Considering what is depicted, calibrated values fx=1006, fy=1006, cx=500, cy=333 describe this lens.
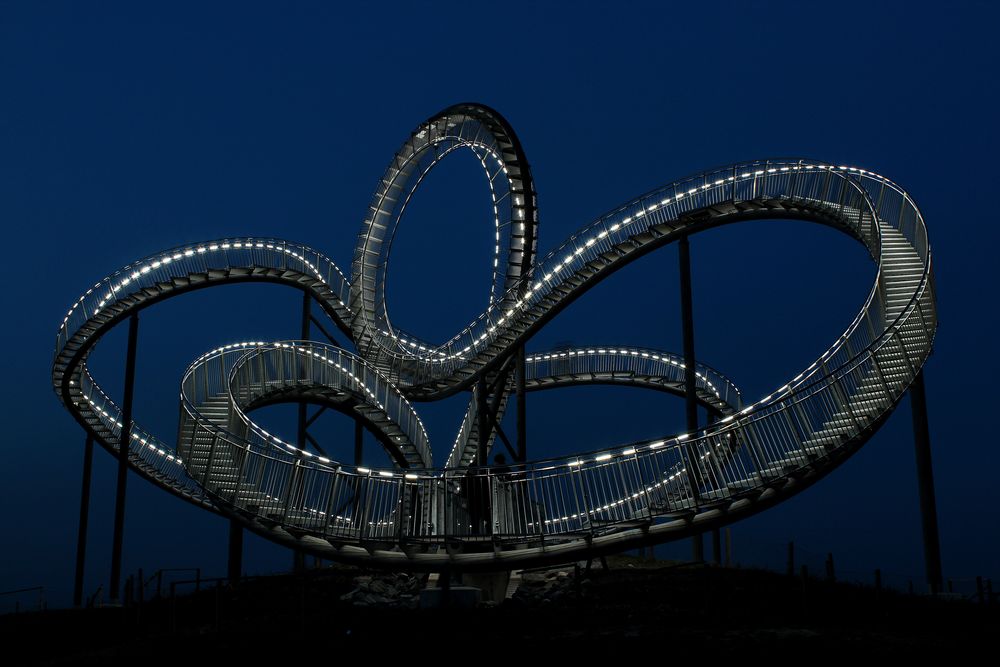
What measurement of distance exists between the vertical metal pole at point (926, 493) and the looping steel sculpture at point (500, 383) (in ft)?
7.68

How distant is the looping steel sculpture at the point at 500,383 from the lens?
15.8 metres

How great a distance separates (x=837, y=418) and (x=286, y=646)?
29.4 feet

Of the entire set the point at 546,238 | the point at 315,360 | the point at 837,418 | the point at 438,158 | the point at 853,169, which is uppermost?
the point at 546,238

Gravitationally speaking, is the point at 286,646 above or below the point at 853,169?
below

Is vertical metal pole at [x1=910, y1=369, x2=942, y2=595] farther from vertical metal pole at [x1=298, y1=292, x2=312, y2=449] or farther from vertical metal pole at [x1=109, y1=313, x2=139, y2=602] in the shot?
vertical metal pole at [x1=109, y1=313, x2=139, y2=602]

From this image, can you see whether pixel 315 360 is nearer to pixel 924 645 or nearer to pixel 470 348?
pixel 470 348

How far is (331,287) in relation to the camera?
31656 mm

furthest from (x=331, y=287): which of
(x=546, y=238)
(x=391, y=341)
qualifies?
(x=546, y=238)

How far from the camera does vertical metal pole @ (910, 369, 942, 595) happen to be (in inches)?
728

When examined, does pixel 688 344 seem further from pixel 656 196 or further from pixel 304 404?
pixel 304 404

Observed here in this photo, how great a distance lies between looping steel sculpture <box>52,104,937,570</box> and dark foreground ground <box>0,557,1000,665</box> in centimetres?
130

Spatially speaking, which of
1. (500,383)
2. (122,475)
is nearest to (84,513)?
(122,475)

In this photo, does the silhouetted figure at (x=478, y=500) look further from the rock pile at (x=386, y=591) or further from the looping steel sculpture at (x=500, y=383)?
the rock pile at (x=386, y=591)

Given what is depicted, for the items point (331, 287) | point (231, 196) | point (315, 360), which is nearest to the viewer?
point (315, 360)
